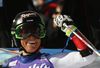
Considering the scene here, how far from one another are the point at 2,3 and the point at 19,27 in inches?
76.6

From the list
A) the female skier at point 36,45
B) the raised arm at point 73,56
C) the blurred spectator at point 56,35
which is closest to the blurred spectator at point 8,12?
the blurred spectator at point 56,35

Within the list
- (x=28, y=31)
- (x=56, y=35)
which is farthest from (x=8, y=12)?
(x=28, y=31)

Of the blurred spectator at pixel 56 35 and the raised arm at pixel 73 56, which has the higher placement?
the raised arm at pixel 73 56

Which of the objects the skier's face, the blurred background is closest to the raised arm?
the skier's face

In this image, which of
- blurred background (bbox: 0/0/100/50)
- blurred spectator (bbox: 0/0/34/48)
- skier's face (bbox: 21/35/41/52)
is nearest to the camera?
skier's face (bbox: 21/35/41/52)

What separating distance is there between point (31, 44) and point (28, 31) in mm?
126

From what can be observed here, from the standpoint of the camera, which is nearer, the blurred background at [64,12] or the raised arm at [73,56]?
the raised arm at [73,56]

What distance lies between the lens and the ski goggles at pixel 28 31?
5.41ft

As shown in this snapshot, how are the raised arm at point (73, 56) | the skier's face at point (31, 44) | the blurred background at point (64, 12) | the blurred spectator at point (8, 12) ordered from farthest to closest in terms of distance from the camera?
the blurred spectator at point (8, 12) → the blurred background at point (64, 12) → the skier's face at point (31, 44) → the raised arm at point (73, 56)

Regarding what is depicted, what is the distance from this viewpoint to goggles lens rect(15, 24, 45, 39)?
165 cm

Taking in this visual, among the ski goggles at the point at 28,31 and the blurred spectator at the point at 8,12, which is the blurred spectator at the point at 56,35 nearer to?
the blurred spectator at the point at 8,12

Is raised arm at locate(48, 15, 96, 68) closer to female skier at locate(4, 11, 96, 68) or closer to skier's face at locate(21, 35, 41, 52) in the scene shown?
female skier at locate(4, 11, 96, 68)

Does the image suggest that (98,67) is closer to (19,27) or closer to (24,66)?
(24,66)

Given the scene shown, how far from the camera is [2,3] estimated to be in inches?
135
